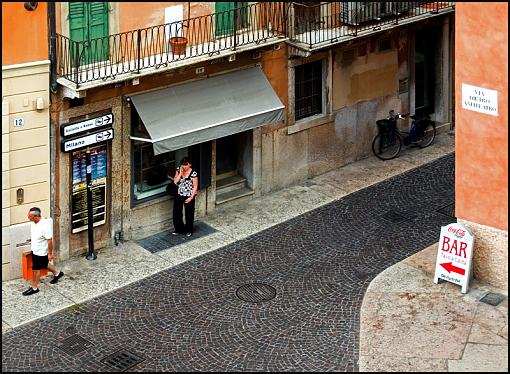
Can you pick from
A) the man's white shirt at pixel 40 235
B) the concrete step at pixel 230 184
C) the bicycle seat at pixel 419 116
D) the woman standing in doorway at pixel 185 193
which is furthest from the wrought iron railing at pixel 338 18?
the man's white shirt at pixel 40 235

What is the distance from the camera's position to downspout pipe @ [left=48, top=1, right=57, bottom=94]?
19.2 m

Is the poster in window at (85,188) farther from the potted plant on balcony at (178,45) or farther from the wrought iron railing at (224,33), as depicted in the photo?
the potted plant on balcony at (178,45)

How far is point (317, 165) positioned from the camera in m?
25.1

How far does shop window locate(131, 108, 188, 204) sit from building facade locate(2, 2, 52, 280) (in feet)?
6.76

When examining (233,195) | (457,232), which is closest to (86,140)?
(233,195)

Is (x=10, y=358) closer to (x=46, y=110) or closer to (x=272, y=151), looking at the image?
(x=46, y=110)

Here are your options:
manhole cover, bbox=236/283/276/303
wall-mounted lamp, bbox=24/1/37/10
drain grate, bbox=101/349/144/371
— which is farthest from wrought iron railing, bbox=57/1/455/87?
drain grate, bbox=101/349/144/371

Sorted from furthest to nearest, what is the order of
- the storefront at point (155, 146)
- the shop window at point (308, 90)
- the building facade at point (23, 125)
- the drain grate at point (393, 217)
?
the shop window at point (308, 90) → the drain grate at point (393, 217) → the storefront at point (155, 146) → the building facade at point (23, 125)

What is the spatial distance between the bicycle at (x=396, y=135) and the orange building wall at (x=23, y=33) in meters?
9.36

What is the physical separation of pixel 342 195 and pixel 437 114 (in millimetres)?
5122

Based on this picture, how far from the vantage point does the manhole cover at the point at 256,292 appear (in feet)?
64.8

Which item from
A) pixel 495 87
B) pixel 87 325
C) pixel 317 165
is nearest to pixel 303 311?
pixel 87 325

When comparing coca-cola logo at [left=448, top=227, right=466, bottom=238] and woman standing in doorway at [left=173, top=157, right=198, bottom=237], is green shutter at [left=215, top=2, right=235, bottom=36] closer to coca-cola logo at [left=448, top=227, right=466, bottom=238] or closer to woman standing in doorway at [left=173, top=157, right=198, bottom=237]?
woman standing in doorway at [left=173, top=157, right=198, bottom=237]

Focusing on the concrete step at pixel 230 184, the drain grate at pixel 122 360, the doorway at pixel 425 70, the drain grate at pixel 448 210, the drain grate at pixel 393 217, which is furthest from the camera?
the doorway at pixel 425 70
